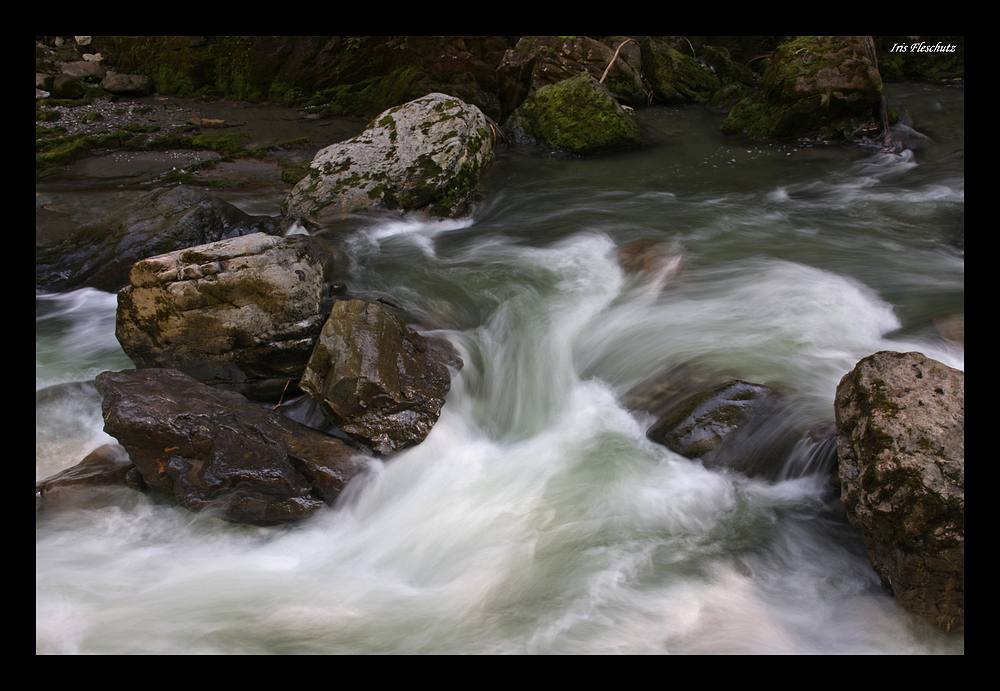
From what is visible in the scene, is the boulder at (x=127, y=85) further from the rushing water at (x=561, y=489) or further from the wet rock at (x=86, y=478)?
the wet rock at (x=86, y=478)

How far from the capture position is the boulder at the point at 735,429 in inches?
152

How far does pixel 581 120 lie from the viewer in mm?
9836

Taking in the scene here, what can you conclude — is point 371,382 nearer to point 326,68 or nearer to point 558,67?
point 558,67

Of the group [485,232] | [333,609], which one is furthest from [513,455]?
[485,232]

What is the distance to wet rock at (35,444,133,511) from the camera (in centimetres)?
390

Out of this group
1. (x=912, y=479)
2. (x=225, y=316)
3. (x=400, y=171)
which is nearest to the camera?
(x=912, y=479)

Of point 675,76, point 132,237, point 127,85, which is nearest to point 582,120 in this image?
point 675,76

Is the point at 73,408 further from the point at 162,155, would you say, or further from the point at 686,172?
the point at 686,172

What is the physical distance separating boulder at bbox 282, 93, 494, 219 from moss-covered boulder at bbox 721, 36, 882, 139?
5.13 m

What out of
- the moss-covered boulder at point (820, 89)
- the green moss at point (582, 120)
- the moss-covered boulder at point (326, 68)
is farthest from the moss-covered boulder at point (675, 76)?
the moss-covered boulder at point (326, 68)

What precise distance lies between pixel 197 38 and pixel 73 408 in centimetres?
1130

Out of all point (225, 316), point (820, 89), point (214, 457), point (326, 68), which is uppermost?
point (326, 68)

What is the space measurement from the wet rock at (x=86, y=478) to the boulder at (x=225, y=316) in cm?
83

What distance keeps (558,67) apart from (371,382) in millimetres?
9077
